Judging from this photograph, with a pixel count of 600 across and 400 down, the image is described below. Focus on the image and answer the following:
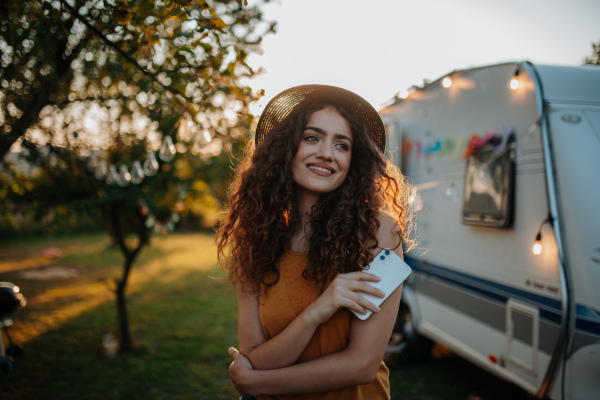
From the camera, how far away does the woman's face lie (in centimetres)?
163

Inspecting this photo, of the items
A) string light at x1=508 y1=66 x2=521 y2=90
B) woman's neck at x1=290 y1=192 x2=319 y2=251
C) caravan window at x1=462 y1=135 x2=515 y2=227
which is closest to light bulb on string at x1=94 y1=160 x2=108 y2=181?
woman's neck at x1=290 y1=192 x2=319 y2=251

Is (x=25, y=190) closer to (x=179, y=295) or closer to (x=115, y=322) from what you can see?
(x=115, y=322)

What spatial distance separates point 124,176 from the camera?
4180 millimetres

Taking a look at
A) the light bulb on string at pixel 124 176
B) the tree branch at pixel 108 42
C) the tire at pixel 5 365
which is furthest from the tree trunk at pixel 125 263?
the tree branch at pixel 108 42

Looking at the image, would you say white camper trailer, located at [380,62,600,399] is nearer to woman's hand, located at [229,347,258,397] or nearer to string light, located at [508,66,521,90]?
string light, located at [508,66,521,90]

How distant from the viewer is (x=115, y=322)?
627 cm

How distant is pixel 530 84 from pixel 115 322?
6634 millimetres

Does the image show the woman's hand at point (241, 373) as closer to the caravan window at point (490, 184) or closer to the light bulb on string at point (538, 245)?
the light bulb on string at point (538, 245)

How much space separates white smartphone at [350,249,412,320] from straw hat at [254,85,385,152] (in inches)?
27.1

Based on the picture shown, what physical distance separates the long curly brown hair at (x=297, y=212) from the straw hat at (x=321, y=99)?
5 cm

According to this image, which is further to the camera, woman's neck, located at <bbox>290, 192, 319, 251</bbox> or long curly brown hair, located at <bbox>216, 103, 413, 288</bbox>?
woman's neck, located at <bbox>290, 192, 319, 251</bbox>

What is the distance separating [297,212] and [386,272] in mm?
512

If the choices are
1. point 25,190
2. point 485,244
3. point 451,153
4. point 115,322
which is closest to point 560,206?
point 485,244

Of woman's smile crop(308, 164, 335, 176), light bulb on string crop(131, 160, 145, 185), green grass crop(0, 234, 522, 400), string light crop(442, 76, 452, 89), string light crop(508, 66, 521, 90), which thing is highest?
string light crop(442, 76, 452, 89)
